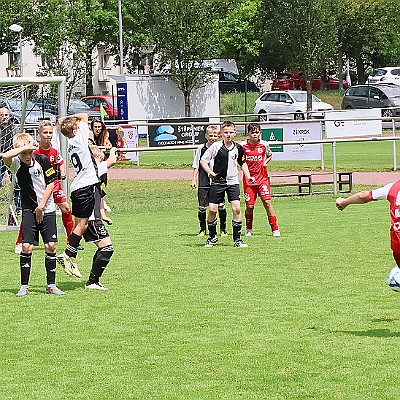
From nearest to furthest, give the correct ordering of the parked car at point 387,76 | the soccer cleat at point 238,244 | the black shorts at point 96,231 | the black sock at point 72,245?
1. the black shorts at point 96,231
2. the black sock at point 72,245
3. the soccer cleat at point 238,244
4. the parked car at point 387,76

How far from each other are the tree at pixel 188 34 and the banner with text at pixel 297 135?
23.7m

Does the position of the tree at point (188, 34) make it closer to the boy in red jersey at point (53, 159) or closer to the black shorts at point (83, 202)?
the boy in red jersey at point (53, 159)

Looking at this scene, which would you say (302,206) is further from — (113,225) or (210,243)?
(210,243)

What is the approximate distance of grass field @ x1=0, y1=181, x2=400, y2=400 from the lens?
6750 mm

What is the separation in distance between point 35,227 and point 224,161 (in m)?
4.43

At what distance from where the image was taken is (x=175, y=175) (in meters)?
27.2

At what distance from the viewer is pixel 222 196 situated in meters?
14.3

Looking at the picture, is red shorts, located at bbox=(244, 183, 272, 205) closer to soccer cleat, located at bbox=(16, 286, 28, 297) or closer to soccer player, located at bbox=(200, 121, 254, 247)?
soccer player, located at bbox=(200, 121, 254, 247)

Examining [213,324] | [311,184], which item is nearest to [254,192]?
[213,324]

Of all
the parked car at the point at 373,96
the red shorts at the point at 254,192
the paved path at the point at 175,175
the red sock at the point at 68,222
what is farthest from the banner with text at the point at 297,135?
the parked car at the point at 373,96

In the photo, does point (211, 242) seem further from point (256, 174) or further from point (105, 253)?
point (105, 253)

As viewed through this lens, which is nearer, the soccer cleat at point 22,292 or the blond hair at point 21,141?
the blond hair at point 21,141

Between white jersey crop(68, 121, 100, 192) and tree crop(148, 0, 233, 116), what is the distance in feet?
124

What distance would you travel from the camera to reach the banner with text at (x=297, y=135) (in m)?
24.4
